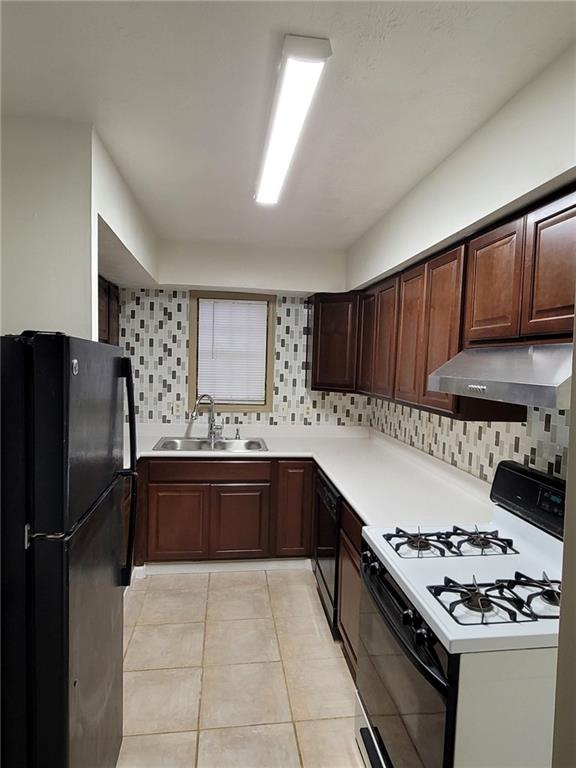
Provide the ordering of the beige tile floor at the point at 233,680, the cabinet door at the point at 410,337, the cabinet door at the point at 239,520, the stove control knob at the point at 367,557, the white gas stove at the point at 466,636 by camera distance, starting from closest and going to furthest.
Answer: the white gas stove at the point at 466,636
the stove control knob at the point at 367,557
the beige tile floor at the point at 233,680
the cabinet door at the point at 410,337
the cabinet door at the point at 239,520

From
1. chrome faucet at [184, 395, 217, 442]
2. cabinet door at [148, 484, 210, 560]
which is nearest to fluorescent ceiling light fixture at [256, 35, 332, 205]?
chrome faucet at [184, 395, 217, 442]

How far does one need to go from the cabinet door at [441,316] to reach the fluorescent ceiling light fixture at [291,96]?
2.81 feet

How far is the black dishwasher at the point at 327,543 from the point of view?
2.62 metres

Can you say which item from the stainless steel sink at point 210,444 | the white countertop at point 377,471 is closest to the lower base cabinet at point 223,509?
the white countertop at point 377,471

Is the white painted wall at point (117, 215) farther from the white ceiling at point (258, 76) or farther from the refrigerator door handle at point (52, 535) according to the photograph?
the refrigerator door handle at point (52, 535)

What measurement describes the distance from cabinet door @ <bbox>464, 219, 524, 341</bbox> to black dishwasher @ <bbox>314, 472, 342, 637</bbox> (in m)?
1.26

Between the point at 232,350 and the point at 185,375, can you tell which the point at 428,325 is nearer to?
the point at 232,350

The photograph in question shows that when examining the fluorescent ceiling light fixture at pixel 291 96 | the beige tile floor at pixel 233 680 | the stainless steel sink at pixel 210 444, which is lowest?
the beige tile floor at pixel 233 680

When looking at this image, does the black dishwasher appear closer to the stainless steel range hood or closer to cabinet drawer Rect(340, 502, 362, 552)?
cabinet drawer Rect(340, 502, 362, 552)

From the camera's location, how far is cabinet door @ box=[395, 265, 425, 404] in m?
2.41

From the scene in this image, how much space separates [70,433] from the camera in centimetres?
110

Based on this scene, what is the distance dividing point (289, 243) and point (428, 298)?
154 centimetres

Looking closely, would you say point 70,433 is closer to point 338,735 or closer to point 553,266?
point 553,266

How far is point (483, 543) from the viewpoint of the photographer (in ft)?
5.72
